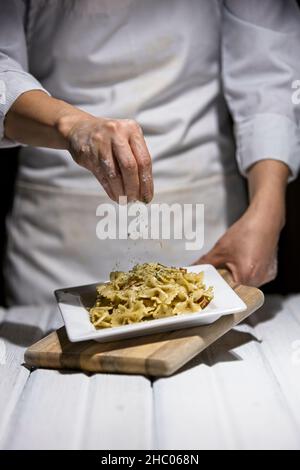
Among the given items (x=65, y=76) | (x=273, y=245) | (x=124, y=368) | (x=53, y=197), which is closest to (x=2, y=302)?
(x=53, y=197)

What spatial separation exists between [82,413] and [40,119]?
0.64 m

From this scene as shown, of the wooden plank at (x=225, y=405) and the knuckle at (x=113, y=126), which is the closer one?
the wooden plank at (x=225, y=405)

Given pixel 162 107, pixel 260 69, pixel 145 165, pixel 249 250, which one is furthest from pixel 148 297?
pixel 260 69

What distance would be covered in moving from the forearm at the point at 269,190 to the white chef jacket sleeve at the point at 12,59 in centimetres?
57

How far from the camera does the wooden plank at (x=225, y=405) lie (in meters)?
0.92

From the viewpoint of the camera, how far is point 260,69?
180 centimetres

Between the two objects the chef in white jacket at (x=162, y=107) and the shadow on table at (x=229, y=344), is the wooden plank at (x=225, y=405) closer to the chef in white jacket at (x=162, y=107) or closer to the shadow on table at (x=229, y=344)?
the shadow on table at (x=229, y=344)

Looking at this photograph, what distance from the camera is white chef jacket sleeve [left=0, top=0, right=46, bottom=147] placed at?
1.46m

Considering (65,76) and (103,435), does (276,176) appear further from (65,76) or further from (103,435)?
(103,435)

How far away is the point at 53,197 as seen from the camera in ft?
5.95

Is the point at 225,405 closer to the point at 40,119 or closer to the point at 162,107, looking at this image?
the point at 40,119

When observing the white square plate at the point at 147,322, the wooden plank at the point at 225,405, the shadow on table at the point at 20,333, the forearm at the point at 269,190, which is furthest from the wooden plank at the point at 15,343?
the forearm at the point at 269,190

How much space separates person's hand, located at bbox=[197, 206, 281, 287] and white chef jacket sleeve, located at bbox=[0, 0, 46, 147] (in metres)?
0.55
